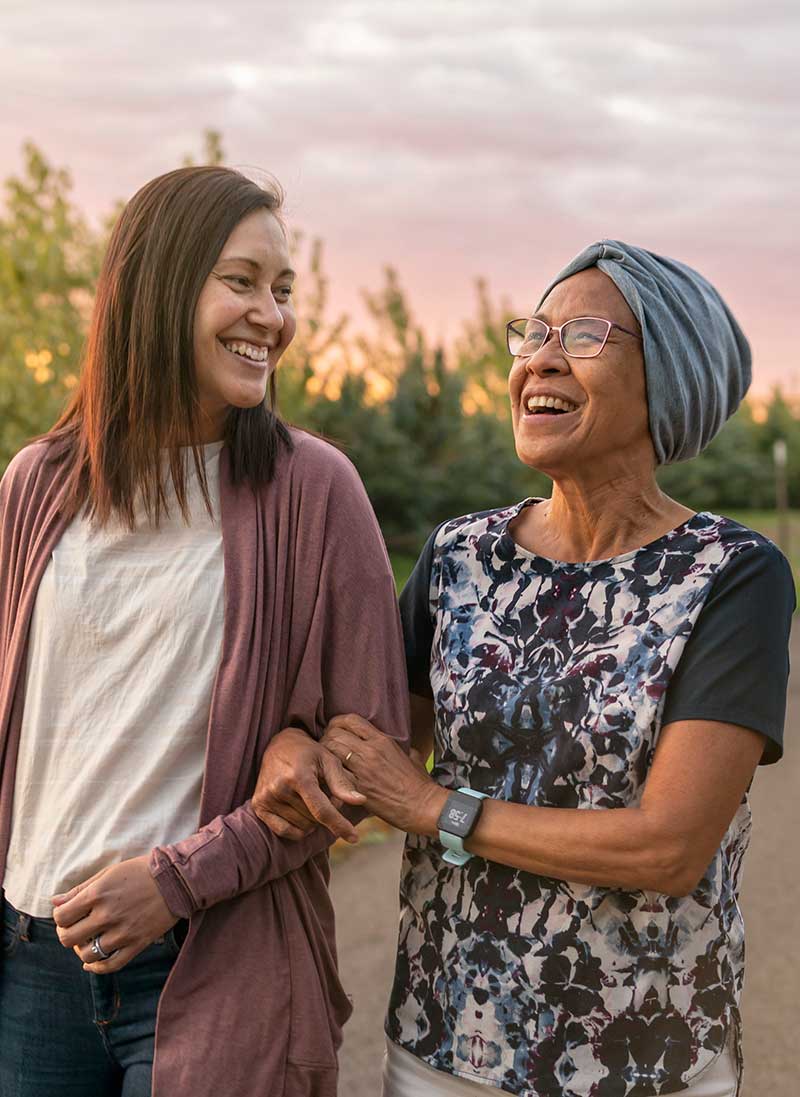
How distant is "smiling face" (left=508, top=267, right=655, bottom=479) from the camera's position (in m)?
2.38

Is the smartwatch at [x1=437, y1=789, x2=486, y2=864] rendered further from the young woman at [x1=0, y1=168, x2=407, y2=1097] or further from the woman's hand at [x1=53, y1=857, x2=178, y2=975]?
the woman's hand at [x1=53, y1=857, x2=178, y2=975]

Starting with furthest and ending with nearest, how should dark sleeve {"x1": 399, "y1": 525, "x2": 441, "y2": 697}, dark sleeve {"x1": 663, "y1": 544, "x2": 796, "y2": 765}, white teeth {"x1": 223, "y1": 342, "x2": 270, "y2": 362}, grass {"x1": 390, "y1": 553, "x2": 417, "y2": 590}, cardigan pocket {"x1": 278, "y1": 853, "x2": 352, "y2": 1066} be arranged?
grass {"x1": 390, "y1": 553, "x2": 417, "y2": 590} → dark sleeve {"x1": 399, "y1": 525, "x2": 441, "y2": 697} → white teeth {"x1": 223, "y1": 342, "x2": 270, "y2": 362} → cardigan pocket {"x1": 278, "y1": 853, "x2": 352, "y2": 1066} → dark sleeve {"x1": 663, "y1": 544, "x2": 796, "y2": 765}

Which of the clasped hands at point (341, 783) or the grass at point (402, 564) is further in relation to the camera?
the grass at point (402, 564)

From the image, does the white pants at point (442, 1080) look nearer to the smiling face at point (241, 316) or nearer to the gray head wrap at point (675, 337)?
the gray head wrap at point (675, 337)

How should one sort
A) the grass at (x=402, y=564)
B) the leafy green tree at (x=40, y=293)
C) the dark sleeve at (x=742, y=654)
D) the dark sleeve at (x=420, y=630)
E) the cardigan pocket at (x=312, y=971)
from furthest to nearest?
1. the grass at (x=402, y=564)
2. the leafy green tree at (x=40, y=293)
3. the dark sleeve at (x=420, y=630)
4. the cardigan pocket at (x=312, y=971)
5. the dark sleeve at (x=742, y=654)

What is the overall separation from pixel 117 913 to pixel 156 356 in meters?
1.00

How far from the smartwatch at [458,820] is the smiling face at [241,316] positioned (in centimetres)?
83

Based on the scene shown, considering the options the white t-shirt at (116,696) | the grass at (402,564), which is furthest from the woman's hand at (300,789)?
the grass at (402,564)

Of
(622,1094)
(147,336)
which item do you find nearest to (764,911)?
(622,1094)

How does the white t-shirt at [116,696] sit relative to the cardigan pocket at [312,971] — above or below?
above

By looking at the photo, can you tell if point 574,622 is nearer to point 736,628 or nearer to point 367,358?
point 736,628

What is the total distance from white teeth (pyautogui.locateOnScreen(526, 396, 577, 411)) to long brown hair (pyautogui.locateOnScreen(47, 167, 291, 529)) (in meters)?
0.48

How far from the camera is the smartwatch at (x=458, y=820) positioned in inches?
90.8

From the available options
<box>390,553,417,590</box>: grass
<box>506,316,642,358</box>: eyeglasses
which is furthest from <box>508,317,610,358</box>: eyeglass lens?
<box>390,553,417,590</box>: grass
